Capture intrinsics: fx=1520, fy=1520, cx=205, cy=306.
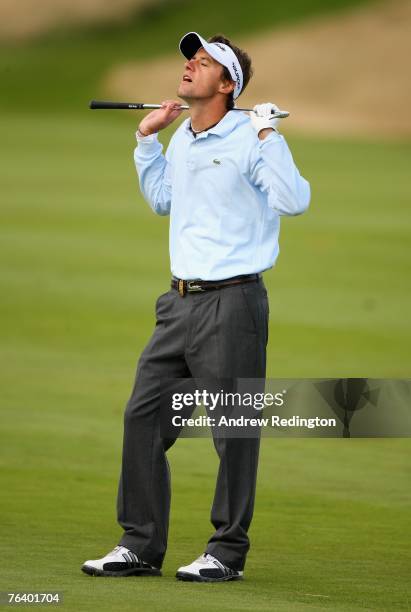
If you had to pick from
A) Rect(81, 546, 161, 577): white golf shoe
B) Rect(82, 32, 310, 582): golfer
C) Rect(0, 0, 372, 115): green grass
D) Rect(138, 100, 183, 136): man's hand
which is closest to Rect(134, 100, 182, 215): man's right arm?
Rect(138, 100, 183, 136): man's hand

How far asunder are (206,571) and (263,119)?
1670mm

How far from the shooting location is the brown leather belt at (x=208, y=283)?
564 centimetres

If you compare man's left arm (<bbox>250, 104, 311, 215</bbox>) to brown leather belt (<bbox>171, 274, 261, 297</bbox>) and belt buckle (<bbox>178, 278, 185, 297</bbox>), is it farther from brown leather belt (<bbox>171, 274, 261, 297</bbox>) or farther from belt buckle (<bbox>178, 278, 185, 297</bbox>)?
belt buckle (<bbox>178, 278, 185, 297</bbox>)

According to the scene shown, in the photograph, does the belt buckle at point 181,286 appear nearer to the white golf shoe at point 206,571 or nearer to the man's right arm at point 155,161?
the man's right arm at point 155,161

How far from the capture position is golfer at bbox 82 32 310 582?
18.5 ft

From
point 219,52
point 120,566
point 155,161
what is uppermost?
point 219,52

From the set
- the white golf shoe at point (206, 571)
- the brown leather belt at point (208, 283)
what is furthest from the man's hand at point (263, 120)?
the white golf shoe at point (206, 571)

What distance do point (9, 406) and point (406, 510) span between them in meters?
3.33

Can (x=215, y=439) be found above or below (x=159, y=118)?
below

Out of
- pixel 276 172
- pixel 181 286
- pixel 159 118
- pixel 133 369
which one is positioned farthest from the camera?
pixel 133 369

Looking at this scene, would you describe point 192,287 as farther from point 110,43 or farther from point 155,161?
point 110,43

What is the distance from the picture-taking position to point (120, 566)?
5.66 metres

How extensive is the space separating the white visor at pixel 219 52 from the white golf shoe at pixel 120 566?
1.80 metres

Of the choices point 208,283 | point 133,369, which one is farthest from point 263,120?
point 133,369
